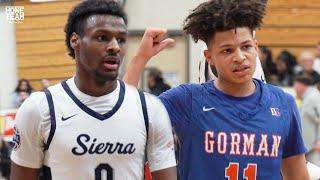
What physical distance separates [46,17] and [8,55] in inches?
25.2

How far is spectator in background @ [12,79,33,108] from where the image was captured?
6.58 metres

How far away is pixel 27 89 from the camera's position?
6.86m

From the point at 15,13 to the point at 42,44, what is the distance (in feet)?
8.08

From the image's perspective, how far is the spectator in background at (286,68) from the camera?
8.99 m

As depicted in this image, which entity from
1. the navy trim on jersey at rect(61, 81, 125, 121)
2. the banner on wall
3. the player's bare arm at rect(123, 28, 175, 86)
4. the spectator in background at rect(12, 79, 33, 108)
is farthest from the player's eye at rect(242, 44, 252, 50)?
the spectator in background at rect(12, 79, 33, 108)

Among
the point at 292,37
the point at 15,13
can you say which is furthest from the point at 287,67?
the point at 15,13

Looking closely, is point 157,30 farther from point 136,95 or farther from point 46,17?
point 46,17

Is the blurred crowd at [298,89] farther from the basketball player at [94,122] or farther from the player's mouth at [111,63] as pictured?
the player's mouth at [111,63]

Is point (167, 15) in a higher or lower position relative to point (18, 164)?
higher

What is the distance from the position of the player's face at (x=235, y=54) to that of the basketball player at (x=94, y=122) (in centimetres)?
34

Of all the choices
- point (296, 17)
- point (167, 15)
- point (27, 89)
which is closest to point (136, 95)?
point (27, 89)

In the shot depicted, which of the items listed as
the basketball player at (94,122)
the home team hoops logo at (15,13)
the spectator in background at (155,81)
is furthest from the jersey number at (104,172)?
the spectator in background at (155,81)

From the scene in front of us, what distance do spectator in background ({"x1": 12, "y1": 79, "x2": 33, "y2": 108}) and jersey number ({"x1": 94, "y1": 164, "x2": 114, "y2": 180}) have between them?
4118 millimetres

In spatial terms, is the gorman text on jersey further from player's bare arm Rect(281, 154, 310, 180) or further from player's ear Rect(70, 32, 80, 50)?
player's ear Rect(70, 32, 80, 50)
